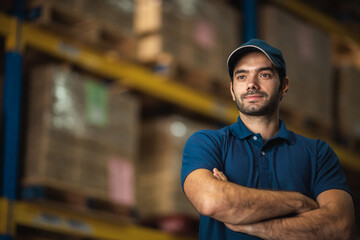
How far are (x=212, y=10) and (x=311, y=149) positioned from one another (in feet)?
17.5

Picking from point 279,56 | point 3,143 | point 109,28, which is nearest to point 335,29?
point 109,28

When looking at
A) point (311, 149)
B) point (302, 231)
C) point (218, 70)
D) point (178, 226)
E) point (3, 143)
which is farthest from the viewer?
point (218, 70)

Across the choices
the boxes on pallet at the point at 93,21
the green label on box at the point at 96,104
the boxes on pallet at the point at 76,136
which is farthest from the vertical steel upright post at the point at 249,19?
the green label on box at the point at 96,104

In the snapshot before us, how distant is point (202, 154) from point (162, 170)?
13.9ft

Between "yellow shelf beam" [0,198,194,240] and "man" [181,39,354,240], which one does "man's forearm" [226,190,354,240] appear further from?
"yellow shelf beam" [0,198,194,240]

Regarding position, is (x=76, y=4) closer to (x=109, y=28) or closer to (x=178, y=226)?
(x=109, y=28)

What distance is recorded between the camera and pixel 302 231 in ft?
8.37

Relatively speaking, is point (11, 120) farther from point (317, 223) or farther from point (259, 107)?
point (317, 223)

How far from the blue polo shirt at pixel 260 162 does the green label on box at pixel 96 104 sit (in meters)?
3.58

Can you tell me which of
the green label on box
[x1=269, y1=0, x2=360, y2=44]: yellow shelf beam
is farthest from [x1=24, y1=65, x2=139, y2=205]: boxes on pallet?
[x1=269, y1=0, x2=360, y2=44]: yellow shelf beam

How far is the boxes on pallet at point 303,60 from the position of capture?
8.47 m

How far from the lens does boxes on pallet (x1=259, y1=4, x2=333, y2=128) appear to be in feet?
27.8

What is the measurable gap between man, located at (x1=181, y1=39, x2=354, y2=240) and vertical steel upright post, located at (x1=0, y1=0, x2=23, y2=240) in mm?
3387

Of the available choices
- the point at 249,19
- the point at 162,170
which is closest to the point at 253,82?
the point at 162,170
